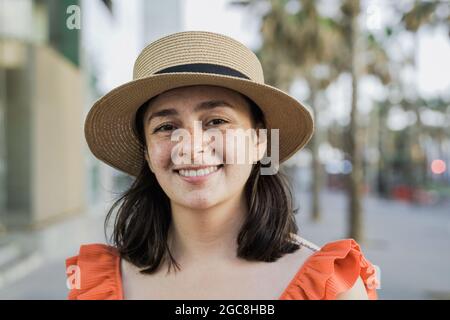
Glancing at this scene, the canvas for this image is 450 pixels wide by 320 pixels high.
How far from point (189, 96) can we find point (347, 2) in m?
8.41

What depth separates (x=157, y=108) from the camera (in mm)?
1130

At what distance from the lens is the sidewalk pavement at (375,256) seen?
5.47 meters

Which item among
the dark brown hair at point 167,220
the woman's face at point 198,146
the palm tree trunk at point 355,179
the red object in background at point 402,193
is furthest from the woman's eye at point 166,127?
the red object in background at point 402,193

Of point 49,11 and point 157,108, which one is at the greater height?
point 49,11

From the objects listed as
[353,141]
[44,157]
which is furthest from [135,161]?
[44,157]

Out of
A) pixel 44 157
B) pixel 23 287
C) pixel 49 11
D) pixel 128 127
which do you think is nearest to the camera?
pixel 128 127

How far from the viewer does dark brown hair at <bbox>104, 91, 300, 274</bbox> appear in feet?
3.86

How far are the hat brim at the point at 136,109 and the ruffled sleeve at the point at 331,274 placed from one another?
32cm

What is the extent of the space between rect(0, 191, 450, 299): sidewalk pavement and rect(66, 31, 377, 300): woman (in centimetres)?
114

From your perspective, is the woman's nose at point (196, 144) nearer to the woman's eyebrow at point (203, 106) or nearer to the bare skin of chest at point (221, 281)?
the woman's eyebrow at point (203, 106)

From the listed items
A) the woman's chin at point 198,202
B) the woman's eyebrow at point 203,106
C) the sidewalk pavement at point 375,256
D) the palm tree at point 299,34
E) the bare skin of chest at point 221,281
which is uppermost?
the palm tree at point 299,34

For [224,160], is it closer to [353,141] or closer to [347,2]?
[353,141]

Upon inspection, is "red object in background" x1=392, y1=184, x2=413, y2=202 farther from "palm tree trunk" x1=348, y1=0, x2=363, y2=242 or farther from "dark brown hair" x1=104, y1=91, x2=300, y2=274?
"dark brown hair" x1=104, y1=91, x2=300, y2=274

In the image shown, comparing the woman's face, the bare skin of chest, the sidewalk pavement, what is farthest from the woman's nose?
the sidewalk pavement
